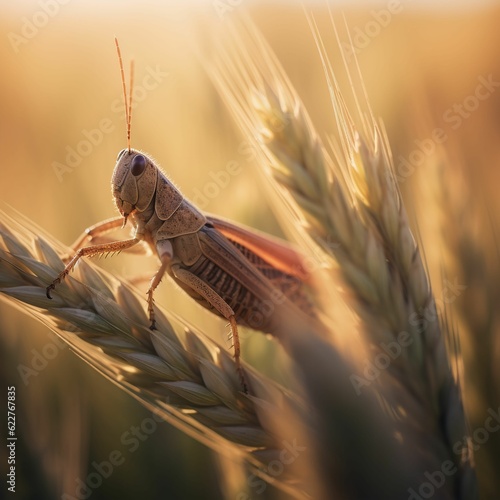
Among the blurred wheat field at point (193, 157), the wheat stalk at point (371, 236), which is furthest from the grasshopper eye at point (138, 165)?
the wheat stalk at point (371, 236)

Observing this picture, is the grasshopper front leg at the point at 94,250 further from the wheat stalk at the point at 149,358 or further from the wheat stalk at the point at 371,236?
the wheat stalk at the point at 371,236

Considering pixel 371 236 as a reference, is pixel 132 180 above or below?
above

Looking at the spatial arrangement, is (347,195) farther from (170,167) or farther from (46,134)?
(46,134)

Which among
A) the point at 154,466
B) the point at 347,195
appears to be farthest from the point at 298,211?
the point at 154,466

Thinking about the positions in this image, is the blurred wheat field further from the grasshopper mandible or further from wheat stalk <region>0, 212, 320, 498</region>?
wheat stalk <region>0, 212, 320, 498</region>

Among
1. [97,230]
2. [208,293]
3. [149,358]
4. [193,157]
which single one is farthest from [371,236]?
[97,230]

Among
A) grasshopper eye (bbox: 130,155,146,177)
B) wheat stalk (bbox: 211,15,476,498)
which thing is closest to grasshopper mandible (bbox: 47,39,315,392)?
grasshopper eye (bbox: 130,155,146,177)

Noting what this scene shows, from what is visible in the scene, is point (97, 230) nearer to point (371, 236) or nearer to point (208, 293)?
point (208, 293)
